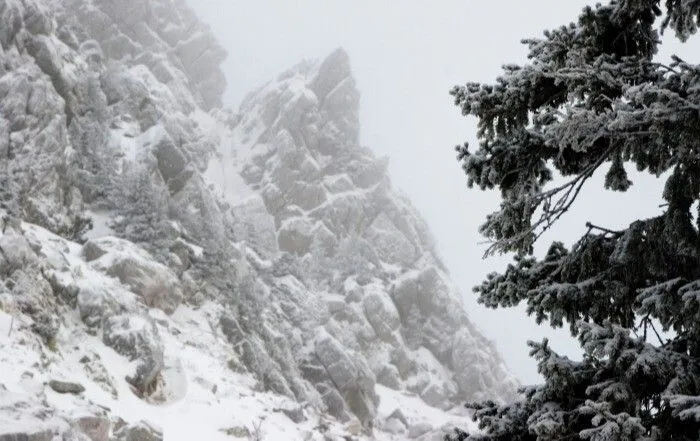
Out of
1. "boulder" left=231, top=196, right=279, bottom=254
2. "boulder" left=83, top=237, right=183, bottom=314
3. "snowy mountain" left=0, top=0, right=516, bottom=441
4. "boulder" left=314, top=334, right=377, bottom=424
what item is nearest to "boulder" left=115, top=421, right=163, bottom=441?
"snowy mountain" left=0, top=0, right=516, bottom=441

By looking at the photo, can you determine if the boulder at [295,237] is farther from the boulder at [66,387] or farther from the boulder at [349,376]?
the boulder at [66,387]

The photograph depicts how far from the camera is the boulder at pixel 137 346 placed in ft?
67.9

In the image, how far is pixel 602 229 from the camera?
181 inches

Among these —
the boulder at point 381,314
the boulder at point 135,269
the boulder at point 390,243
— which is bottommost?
the boulder at point 135,269

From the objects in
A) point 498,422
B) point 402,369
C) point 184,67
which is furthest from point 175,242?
point 184,67

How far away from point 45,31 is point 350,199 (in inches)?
1597

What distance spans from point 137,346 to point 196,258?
16.7 m

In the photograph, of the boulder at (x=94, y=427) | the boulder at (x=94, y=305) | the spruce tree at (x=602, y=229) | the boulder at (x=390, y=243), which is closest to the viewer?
the spruce tree at (x=602, y=229)

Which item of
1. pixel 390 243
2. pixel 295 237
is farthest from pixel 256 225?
pixel 390 243

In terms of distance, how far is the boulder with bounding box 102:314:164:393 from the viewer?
67.9 feet

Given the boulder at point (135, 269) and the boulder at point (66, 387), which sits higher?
the boulder at point (135, 269)

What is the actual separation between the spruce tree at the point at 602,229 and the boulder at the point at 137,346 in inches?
746

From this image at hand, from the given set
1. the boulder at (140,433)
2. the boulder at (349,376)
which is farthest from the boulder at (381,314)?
the boulder at (140,433)

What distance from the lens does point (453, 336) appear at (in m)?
63.0
